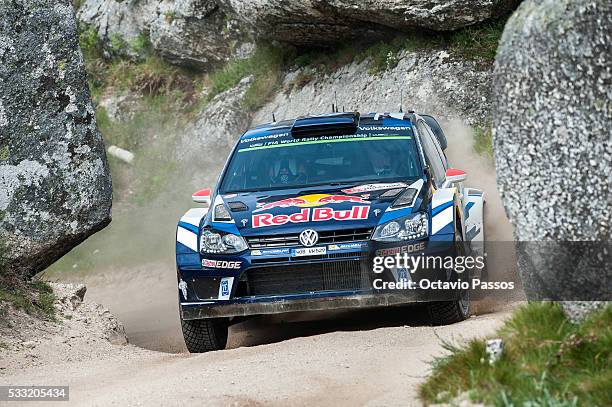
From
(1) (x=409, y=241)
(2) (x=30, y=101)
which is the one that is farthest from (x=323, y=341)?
(2) (x=30, y=101)

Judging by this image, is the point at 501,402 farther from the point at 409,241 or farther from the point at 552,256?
the point at 409,241

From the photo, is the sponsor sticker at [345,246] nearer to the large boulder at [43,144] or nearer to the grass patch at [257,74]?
the large boulder at [43,144]

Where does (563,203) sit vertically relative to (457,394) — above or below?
above

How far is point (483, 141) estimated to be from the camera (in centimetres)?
1459

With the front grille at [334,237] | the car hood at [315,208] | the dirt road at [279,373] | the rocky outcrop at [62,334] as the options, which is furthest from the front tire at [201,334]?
the front grille at [334,237]


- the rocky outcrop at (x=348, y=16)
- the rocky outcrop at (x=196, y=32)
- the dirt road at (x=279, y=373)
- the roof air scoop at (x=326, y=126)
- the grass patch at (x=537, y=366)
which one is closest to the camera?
the grass patch at (x=537, y=366)

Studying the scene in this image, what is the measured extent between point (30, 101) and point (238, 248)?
3211 millimetres

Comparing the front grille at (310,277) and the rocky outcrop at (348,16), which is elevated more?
the rocky outcrop at (348,16)

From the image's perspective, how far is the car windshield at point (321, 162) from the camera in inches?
360

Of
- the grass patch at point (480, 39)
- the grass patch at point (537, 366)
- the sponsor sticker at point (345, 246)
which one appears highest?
the grass patch at point (480, 39)

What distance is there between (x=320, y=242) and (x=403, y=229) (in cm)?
62

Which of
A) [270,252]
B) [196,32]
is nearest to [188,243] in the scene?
[270,252]

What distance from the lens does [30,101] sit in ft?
33.9

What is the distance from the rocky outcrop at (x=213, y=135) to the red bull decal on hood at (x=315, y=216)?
998 centimetres
